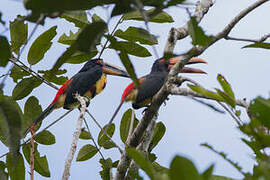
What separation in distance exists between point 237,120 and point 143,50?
1634 millimetres

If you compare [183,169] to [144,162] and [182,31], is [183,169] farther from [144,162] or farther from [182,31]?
[182,31]

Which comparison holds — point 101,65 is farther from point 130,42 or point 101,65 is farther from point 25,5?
point 25,5

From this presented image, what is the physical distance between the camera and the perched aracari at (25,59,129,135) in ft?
14.3

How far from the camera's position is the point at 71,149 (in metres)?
1.74

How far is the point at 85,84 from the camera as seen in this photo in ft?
15.0

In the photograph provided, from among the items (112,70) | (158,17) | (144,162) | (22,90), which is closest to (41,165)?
(22,90)

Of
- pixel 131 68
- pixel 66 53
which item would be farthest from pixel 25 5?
pixel 131 68

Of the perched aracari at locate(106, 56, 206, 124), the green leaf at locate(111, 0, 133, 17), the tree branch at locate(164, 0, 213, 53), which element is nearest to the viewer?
the green leaf at locate(111, 0, 133, 17)

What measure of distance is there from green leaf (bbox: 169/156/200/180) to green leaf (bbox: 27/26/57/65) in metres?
1.85

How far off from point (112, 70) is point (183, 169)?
177 inches

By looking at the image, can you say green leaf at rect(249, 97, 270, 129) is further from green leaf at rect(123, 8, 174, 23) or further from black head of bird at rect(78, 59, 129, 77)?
black head of bird at rect(78, 59, 129, 77)

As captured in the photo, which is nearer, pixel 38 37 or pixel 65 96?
pixel 38 37

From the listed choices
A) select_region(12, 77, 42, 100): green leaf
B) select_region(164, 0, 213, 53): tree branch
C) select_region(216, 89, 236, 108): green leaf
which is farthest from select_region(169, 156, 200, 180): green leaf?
select_region(12, 77, 42, 100): green leaf

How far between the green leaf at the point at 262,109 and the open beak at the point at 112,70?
4.06 m
